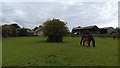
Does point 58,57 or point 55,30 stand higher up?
point 55,30

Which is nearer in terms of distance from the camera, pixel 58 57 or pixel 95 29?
pixel 58 57

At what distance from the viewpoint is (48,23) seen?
36656 mm

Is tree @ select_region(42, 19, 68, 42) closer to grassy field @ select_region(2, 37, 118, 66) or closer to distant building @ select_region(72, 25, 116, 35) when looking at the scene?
grassy field @ select_region(2, 37, 118, 66)

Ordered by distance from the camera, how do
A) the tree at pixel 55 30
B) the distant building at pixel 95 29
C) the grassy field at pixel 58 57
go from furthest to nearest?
the distant building at pixel 95 29 < the tree at pixel 55 30 < the grassy field at pixel 58 57

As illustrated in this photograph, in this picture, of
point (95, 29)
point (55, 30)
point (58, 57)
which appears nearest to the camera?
point (58, 57)

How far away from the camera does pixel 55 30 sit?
118 ft

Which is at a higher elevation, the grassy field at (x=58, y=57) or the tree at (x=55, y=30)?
the tree at (x=55, y=30)

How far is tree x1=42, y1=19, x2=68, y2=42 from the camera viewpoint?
35.7 meters

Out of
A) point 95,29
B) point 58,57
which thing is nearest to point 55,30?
point 58,57

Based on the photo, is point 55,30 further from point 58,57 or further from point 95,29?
point 95,29

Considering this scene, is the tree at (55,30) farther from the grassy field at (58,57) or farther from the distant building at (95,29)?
the distant building at (95,29)

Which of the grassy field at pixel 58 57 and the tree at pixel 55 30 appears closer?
the grassy field at pixel 58 57

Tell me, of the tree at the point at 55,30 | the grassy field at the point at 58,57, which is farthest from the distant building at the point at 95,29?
the grassy field at the point at 58,57

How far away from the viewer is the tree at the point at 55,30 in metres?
35.7
